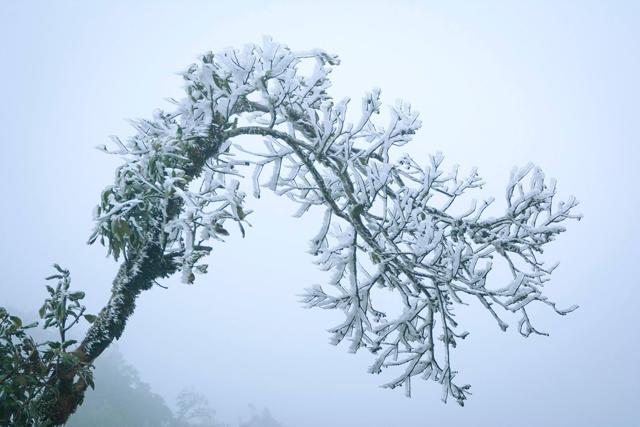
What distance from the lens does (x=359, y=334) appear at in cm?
363

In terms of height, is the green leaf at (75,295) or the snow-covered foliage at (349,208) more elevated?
the snow-covered foliage at (349,208)

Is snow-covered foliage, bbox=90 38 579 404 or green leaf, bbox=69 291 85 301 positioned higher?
snow-covered foliage, bbox=90 38 579 404

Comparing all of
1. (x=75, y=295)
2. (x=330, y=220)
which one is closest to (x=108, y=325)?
(x=75, y=295)

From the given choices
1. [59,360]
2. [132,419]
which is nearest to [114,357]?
[132,419]

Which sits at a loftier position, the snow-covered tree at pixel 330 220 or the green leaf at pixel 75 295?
the snow-covered tree at pixel 330 220

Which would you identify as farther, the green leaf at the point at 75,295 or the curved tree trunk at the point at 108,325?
the green leaf at the point at 75,295

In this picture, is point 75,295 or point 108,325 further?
point 75,295

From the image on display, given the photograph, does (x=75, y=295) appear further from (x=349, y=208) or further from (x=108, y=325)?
(x=349, y=208)

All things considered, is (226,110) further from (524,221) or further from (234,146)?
(524,221)

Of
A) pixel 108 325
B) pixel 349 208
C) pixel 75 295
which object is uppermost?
pixel 349 208

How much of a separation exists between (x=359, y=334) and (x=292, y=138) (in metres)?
2.13

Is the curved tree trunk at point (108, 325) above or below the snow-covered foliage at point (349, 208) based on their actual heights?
below

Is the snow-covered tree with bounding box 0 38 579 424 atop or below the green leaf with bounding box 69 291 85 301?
atop

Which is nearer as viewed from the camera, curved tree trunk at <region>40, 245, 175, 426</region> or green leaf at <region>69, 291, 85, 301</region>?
curved tree trunk at <region>40, 245, 175, 426</region>
